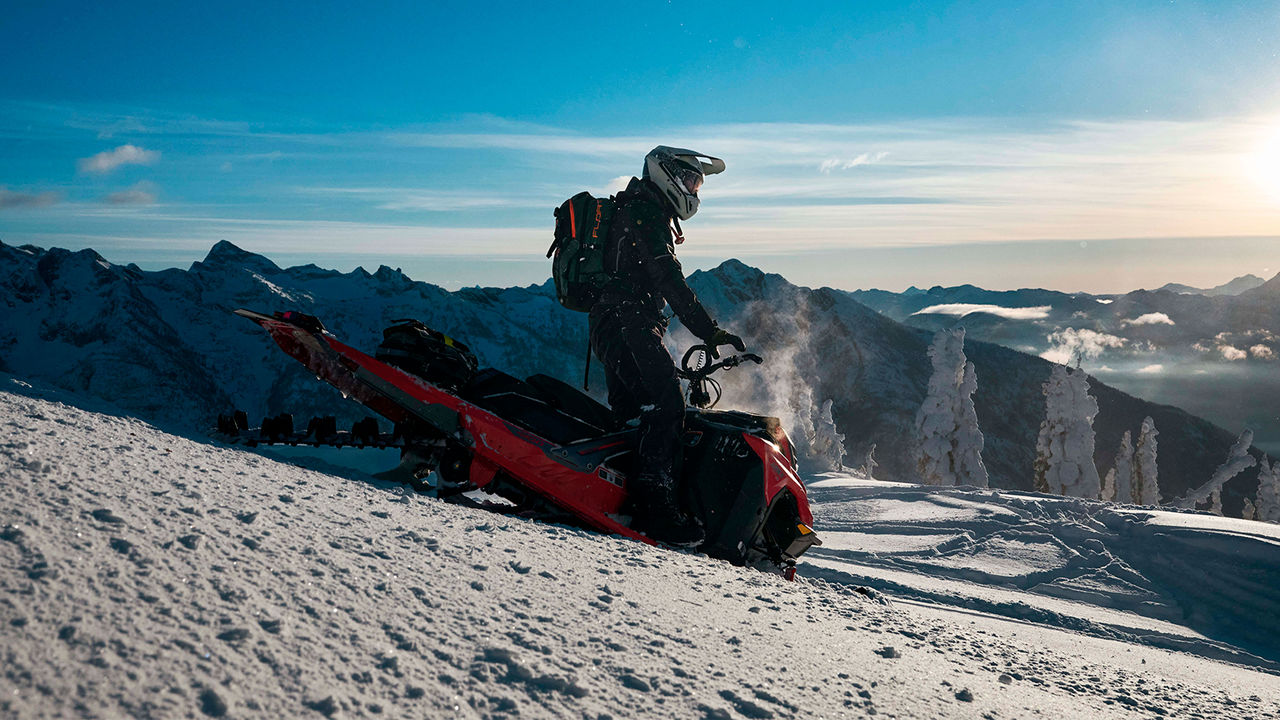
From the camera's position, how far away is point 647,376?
5.04m

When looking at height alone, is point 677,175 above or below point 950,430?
above

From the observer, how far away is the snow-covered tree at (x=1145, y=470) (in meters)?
52.5

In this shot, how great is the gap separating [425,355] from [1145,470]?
6196 centimetres

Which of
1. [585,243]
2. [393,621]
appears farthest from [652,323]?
[393,621]

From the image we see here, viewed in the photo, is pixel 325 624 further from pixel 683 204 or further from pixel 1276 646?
pixel 1276 646

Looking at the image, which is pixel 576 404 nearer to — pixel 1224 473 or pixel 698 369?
pixel 698 369

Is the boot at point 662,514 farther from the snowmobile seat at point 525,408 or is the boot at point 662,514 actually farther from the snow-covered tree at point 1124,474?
the snow-covered tree at point 1124,474

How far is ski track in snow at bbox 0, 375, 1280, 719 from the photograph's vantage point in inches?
60.7

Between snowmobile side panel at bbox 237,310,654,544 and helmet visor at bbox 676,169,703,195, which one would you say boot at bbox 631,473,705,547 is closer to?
snowmobile side panel at bbox 237,310,654,544

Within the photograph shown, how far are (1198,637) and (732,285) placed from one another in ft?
518

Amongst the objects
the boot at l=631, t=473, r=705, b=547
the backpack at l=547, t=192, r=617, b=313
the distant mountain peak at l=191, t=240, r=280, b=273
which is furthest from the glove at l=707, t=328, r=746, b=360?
the distant mountain peak at l=191, t=240, r=280, b=273

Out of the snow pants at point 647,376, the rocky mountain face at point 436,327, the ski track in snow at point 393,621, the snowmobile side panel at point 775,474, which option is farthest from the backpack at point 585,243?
the rocky mountain face at point 436,327

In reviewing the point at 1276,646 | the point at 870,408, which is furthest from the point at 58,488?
the point at 870,408

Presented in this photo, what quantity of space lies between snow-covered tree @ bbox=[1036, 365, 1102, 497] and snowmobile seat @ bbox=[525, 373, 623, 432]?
43291 mm
